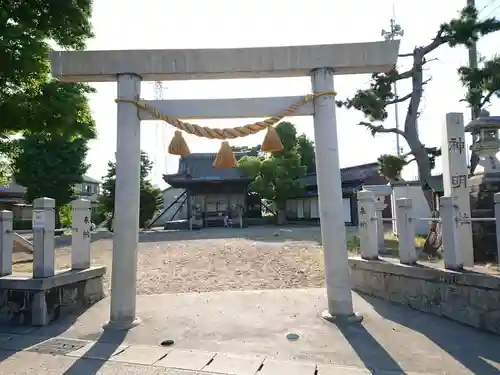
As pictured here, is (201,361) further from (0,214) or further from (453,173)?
(453,173)

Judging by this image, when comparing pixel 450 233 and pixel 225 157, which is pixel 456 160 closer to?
pixel 450 233

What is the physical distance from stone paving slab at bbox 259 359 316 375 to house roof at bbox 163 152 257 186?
77.9 ft

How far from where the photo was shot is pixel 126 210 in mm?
5246

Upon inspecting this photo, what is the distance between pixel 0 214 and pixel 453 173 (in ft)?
23.6

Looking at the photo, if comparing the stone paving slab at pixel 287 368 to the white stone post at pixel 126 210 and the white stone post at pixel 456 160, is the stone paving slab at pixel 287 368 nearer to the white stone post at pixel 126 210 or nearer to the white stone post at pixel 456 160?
the white stone post at pixel 126 210

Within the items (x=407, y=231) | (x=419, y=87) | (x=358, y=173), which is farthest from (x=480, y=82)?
(x=358, y=173)

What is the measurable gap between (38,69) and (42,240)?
8.52ft

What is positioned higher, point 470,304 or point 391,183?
point 391,183

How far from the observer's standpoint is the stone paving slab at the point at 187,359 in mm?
3757

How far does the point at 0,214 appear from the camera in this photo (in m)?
5.78

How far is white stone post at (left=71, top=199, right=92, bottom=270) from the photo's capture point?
6.36m

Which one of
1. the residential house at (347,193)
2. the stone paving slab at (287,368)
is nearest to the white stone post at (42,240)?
the stone paving slab at (287,368)

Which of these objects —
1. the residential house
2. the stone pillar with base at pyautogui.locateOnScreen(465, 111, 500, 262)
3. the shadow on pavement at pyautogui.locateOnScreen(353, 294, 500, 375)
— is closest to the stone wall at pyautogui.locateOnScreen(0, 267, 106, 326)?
the shadow on pavement at pyautogui.locateOnScreen(353, 294, 500, 375)

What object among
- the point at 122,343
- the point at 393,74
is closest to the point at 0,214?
the point at 122,343
